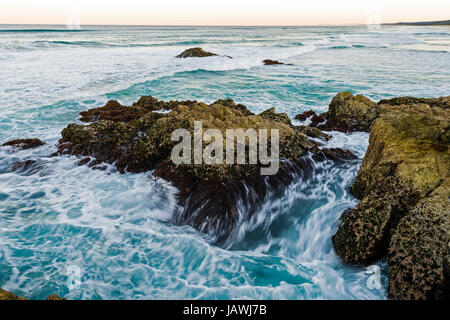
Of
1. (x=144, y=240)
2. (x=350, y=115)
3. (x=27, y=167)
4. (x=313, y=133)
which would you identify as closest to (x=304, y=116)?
(x=350, y=115)

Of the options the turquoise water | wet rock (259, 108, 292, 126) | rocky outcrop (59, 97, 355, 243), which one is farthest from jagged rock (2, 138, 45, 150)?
wet rock (259, 108, 292, 126)

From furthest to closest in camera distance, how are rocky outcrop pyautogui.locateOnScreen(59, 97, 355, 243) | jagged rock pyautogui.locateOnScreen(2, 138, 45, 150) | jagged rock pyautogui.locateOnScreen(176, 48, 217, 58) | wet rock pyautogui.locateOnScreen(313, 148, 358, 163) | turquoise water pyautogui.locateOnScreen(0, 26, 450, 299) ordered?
jagged rock pyautogui.locateOnScreen(176, 48, 217, 58) → jagged rock pyautogui.locateOnScreen(2, 138, 45, 150) → wet rock pyautogui.locateOnScreen(313, 148, 358, 163) → rocky outcrop pyautogui.locateOnScreen(59, 97, 355, 243) → turquoise water pyautogui.locateOnScreen(0, 26, 450, 299)

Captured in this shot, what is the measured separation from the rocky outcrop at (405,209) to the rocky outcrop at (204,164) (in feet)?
5.06

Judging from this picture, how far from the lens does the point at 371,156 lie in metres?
5.50

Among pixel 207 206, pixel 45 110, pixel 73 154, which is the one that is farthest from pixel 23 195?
pixel 45 110

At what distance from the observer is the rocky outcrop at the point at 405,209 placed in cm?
351

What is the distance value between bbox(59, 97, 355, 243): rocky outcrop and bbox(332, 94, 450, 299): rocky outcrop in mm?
1543

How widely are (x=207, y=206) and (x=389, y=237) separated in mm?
2943

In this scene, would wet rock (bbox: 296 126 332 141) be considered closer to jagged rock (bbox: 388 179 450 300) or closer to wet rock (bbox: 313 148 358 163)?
wet rock (bbox: 313 148 358 163)

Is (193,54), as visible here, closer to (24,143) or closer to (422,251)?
(24,143)

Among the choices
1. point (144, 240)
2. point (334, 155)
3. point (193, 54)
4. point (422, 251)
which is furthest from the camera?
point (193, 54)

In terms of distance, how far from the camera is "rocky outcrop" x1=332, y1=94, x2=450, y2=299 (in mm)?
3512

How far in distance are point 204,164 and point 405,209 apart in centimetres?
350

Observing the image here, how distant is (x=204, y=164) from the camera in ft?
19.1
